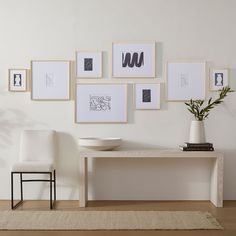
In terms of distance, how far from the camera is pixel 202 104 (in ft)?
15.3

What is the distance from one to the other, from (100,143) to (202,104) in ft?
4.20

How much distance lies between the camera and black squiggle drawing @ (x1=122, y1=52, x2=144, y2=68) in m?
4.66

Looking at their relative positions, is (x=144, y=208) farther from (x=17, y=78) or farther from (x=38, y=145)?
(x=17, y=78)

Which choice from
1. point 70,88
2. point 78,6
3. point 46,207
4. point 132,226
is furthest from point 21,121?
point 132,226

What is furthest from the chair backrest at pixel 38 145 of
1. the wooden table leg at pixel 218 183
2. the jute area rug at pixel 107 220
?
the wooden table leg at pixel 218 183

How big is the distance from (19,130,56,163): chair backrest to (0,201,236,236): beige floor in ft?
1.69

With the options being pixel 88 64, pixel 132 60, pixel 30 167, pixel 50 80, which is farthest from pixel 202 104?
pixel 30 167

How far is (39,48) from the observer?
15.3ft

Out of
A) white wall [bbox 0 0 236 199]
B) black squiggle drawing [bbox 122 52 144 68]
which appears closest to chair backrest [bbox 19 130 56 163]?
white wall [bbox 0 0 236 199]

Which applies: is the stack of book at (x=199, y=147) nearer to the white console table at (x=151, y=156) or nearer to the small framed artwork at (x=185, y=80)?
the white console table at (x=151, y=156)

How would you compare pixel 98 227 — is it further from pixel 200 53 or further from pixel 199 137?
pixel 200 53

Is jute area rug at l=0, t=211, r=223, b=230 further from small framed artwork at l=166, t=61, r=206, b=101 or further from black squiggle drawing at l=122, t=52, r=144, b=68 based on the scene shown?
black squiggle drawing at l=122, t=52, r=144, b=68

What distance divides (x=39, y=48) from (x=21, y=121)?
0.87 metres

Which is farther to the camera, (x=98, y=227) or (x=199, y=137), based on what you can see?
(x=199, y=137)
